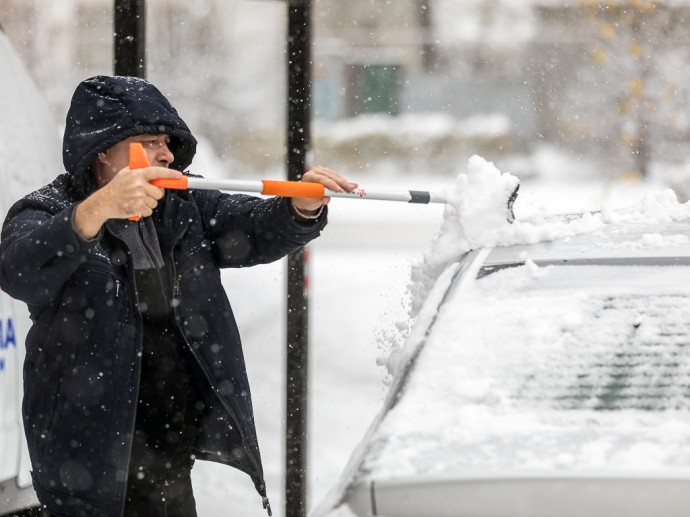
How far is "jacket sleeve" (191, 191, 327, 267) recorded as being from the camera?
3023 mm

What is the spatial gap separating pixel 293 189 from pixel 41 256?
0.62m

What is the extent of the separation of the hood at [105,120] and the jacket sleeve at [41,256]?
0.71 feet

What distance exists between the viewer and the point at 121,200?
97.3 inches

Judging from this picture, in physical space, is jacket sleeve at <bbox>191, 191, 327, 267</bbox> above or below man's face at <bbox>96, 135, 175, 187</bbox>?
below

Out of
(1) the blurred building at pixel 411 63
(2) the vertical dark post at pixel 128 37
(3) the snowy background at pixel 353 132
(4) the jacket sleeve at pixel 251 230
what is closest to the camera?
(4) the jacket sleeve at pixel 251 230

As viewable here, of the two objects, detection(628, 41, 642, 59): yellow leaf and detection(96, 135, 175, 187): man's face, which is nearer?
detection(96, 135, 175, 187): man's face

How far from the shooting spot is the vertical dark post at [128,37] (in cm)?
408

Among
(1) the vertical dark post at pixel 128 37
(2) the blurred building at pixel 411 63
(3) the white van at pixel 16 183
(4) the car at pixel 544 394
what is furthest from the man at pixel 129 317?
(2) the blurred building at pixel 411 63

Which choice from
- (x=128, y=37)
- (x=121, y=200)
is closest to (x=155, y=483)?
(x=121, y=200)

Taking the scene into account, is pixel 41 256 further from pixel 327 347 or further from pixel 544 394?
pixel 327 347

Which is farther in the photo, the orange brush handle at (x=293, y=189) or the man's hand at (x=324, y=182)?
the man's hand at (x=324, y=182)

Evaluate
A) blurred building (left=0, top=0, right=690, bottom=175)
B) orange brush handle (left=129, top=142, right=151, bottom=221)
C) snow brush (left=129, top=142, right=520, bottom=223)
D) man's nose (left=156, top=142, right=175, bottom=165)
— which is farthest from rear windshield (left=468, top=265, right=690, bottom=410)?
blurred building (left=0, top=0, right=690, bottom=175)

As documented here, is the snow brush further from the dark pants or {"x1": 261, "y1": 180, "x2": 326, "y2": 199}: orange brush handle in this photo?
the dark pants

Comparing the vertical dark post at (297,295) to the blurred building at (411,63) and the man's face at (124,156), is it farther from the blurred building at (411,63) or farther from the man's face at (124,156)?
the man's face at (124,156)
